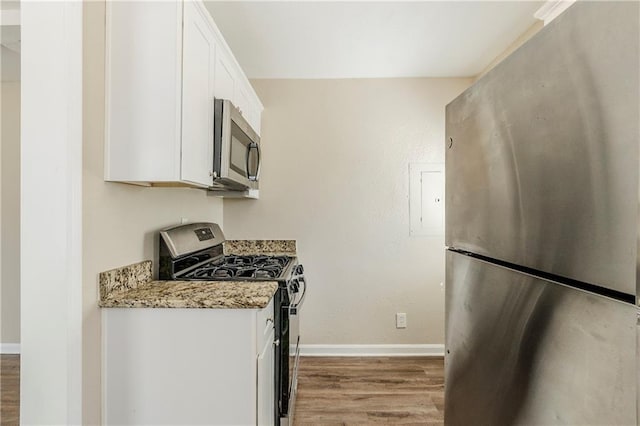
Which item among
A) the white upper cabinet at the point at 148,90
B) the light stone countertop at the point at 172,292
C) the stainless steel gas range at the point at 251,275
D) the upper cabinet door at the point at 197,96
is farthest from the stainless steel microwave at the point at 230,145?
the light stone countertop at the point at 172,292

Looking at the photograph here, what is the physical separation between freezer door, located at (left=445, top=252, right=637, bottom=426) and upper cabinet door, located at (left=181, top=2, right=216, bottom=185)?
1.13 meters

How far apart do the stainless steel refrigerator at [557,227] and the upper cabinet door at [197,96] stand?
3.53ft

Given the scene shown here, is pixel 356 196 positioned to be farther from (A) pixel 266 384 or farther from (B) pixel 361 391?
(A) pixel 266 384

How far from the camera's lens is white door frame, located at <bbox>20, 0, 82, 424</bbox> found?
1.10m

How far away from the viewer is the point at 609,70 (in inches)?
23.3

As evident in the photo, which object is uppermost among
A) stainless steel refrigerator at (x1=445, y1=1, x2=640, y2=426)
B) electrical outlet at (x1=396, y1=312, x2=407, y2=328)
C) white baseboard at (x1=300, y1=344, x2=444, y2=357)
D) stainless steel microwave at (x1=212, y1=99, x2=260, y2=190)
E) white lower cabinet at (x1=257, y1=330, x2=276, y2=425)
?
stainless steel microwave at (x1=212, y1=99, x2=260, y2=190)

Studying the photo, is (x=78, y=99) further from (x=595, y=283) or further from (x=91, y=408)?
(x=595, y=283)

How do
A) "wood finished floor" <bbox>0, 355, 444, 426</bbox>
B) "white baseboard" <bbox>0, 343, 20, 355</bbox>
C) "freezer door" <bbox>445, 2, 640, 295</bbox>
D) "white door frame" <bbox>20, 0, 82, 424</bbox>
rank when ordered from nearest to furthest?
1. "freezer door" <bbox>445, 2, 640, 295</bbox>
2. "white door frame" <bbox>20, 0, 82, 424</bbox>
3. "wood finished floor" <bbox>0, 355, 444, 426</bbox>
4. "white baseboard" <bbox>0, 343, 20, 355</bbox>

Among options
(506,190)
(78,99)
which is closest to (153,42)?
(78,99)

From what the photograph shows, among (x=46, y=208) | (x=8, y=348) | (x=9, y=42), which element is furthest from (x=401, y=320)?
(x=9, y=42)

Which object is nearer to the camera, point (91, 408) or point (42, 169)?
point (42, 169)

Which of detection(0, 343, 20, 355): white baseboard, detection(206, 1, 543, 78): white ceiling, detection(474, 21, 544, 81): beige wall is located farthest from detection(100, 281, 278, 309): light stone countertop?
detection(0, 343, 20, 355): white baseboard

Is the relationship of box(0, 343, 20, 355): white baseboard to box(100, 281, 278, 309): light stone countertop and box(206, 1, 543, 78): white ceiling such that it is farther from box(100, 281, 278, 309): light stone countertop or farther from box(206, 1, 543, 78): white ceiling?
box(206, 1, 543, 78): white ceiling

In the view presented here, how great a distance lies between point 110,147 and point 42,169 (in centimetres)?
27
